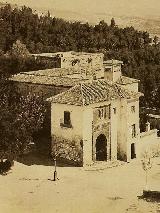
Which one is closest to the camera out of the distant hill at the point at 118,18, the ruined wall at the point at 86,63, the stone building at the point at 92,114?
the stone building at the point at 92,114

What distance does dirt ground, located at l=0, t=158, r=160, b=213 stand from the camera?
106 feet

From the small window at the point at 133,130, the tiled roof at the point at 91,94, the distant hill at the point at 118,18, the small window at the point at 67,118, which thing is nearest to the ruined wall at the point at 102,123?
the tiled roof at the point at 91,94

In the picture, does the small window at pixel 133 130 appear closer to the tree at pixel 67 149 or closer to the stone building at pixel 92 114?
the stone building at pixel 92 114

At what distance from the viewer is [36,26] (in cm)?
7844

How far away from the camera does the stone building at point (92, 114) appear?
4262cm

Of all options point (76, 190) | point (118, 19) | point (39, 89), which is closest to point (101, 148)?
point (39, 89)

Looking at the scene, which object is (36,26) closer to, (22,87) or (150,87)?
(150,87)

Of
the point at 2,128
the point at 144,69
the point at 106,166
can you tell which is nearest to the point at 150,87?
the point at 144,69

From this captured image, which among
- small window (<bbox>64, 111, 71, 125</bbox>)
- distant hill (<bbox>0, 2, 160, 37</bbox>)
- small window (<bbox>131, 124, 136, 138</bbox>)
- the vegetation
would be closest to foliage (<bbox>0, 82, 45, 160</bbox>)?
small window (<bbox>64, 111, 71, 125</bbox>)

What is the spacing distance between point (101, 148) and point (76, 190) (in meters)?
8.98

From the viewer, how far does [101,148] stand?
4528 cm

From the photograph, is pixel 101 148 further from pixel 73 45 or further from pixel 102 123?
pixel 73 45

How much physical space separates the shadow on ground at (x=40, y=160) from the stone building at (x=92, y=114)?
1.28m

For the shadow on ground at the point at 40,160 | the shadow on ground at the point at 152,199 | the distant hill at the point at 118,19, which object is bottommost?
the shadow on ground at the point at 152,199
